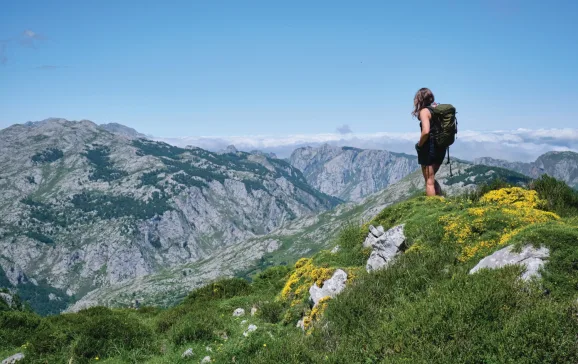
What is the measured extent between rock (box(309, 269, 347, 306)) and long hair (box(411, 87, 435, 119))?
22.6ft

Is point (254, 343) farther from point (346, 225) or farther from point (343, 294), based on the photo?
point (346, 225)

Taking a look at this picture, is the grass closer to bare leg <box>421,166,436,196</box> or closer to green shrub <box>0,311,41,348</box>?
green shrub <box>0,311,41,348</box>

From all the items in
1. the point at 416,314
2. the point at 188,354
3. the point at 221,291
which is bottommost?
the point at 221,291

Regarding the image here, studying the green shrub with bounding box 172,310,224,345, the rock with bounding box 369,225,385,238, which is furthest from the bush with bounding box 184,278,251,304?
the rock with bounding box 369,225,385,238

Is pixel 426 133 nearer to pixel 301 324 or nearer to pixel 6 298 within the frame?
pixel 301 324

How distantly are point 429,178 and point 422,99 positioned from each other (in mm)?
3513

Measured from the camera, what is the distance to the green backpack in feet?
48.0

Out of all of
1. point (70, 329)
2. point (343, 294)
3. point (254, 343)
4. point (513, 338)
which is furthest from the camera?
point (70, 329)

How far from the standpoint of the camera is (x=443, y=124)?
14.7 m

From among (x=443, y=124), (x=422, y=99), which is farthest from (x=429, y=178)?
(x=422, y=99)

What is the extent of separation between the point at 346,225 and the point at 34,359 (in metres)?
14.2

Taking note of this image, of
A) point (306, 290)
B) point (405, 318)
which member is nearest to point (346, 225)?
point (306, 290)

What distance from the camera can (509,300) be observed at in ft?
25.8

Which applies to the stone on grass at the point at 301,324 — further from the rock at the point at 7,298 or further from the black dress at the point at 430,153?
the rock at the point at 7,298
